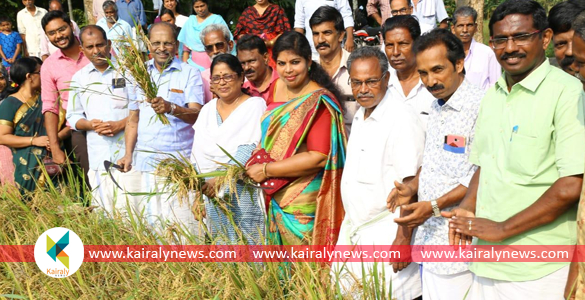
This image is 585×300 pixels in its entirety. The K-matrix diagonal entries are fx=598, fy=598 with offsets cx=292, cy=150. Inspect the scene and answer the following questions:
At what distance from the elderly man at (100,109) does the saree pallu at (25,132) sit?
0.73 metres

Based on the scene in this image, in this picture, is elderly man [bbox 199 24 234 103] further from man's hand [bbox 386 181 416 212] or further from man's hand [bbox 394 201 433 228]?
man's hand [bbox 394 201 433 228]

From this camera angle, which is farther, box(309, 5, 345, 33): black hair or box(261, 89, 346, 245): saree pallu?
box(309, 5, 345, 33): black hair

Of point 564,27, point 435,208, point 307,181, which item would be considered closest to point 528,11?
point 435,208

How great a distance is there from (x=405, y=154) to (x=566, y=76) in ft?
3.10

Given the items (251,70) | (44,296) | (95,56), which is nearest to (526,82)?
(251,70)

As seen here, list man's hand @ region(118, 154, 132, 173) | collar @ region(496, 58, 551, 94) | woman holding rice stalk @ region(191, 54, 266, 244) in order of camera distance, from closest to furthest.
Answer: collar @ region(496, 58, 551, 94) → woman holding rice stalk @ region(191, 54, 266, 244) → man's hand @ region(118, 154, 132, 173)

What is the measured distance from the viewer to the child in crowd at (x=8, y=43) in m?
10.5

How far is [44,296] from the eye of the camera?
374 cm

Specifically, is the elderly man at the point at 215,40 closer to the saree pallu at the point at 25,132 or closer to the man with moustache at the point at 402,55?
the man with moustache at the point at 402,55

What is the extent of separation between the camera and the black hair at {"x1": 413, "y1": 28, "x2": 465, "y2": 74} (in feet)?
9.90

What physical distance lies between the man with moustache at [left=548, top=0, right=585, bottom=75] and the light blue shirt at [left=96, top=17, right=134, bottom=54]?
9.69 feet

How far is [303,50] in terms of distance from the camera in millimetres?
3906

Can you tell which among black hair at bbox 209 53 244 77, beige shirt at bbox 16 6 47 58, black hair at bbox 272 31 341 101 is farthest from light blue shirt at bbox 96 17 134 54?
beige shirt at bbox 16 6 47 58

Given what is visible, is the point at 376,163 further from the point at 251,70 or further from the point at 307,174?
the point at 251,70
